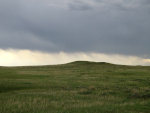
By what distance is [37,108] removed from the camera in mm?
19625

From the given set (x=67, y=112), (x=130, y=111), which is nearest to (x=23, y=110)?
(x=67, y=112)

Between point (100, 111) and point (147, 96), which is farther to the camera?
point (147, 96)

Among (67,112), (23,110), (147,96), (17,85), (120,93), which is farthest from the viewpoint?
(17,85)

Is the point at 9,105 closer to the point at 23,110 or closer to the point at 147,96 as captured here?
the point at 23,110

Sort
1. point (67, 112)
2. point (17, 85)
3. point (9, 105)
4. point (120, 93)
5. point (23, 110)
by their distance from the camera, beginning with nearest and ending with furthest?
point (67, 112)
point (23, 110)
point (9, 105)
point (120, 93)
point (17, 85)

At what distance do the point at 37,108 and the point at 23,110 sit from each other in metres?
1.34

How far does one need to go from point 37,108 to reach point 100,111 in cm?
563

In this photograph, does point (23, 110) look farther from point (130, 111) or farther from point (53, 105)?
point (130, 111)

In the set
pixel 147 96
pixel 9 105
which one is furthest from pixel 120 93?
pixel 9 105

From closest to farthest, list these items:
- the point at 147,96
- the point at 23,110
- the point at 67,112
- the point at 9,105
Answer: the point at 67,112 < the point at 23,110 < the point at 9,105 < the point at 147,96

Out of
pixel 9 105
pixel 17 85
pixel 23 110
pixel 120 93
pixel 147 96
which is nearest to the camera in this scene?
pixel 23 110

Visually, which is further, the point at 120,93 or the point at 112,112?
the point at 120,93

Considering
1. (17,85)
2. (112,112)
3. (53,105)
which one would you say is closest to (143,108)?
(112,112)

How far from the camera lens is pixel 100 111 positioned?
58.6ft
